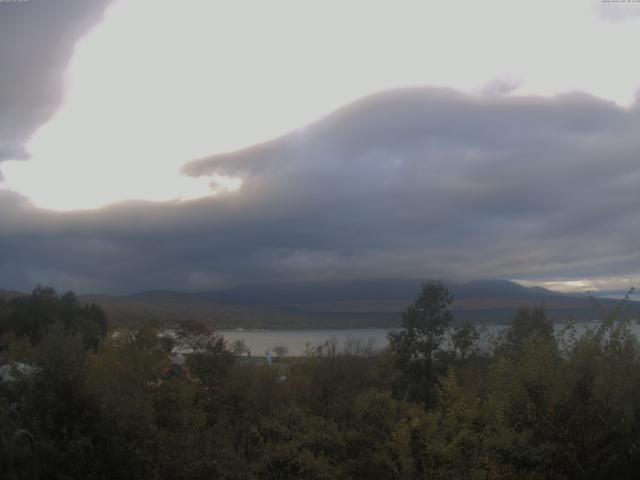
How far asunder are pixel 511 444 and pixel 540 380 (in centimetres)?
139

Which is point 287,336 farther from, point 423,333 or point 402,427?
point 402,427

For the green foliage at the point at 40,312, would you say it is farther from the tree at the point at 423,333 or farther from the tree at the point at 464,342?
the tree at the point at 464,342

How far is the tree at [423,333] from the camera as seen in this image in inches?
1287

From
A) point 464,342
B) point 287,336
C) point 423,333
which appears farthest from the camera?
point 287,336

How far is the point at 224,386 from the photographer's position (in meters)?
22.9

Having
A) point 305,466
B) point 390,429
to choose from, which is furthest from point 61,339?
point 390,429

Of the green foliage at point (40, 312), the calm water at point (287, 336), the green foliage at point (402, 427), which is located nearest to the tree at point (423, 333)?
the green foliage at point (402, 427)

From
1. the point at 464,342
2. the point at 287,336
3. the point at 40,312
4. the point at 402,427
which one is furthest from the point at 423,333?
the point at 287,336

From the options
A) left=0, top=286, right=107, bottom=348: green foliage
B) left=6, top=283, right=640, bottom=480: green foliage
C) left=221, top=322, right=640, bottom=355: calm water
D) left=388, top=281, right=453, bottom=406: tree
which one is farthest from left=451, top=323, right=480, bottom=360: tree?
left=0, top=286, right=107, bottom=348: green foliage

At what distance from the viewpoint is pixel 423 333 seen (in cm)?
3334

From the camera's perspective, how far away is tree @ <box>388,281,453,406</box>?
3269cm

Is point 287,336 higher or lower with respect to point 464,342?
lower

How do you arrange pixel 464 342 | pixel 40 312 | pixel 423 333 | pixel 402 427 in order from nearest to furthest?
pixel 402 427 → pixel 423 333 → pixel 464 342 → pixel 40 312

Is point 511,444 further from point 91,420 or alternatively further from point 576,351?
point 91,420
